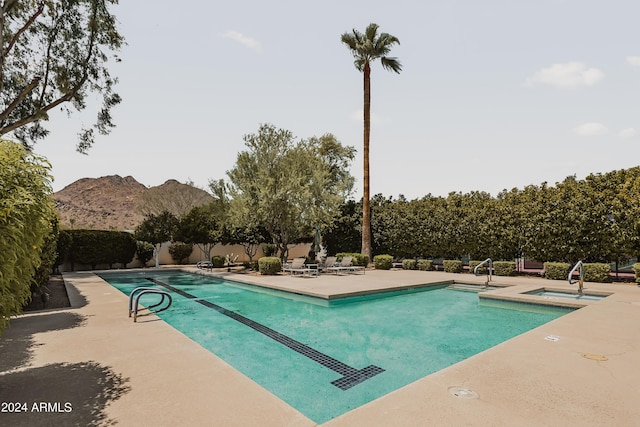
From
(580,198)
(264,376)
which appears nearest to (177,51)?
(264,376)

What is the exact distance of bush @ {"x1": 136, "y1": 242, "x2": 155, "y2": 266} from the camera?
25.8 metres

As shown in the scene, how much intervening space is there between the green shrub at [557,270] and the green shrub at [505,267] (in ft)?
5.38

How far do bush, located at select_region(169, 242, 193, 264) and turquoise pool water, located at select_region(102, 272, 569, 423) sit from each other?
1451cm

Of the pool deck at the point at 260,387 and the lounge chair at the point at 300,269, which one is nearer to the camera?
the pool deck at the point at 260,387

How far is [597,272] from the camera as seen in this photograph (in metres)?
14.9

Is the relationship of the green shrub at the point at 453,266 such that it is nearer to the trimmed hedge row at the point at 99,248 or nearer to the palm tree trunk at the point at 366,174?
the palm tree trunk at the point at 366,174

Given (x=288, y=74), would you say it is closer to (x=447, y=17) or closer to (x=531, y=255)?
(x=447, y=17)

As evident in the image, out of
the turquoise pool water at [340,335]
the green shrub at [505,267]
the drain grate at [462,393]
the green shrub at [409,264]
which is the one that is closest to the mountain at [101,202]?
the green shrub at [409,264]

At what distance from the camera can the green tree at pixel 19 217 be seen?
3.10 m

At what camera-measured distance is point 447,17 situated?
41.0ft

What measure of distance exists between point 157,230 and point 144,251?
182 cm

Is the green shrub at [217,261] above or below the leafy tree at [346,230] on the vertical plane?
below

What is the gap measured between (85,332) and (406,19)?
1404 centimetres

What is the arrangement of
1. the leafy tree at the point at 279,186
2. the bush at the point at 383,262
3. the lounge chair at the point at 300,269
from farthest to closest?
the bush at the point at 383,262, the leafy tree at the point at 279,186, the lounge chair at the point at 300,269
